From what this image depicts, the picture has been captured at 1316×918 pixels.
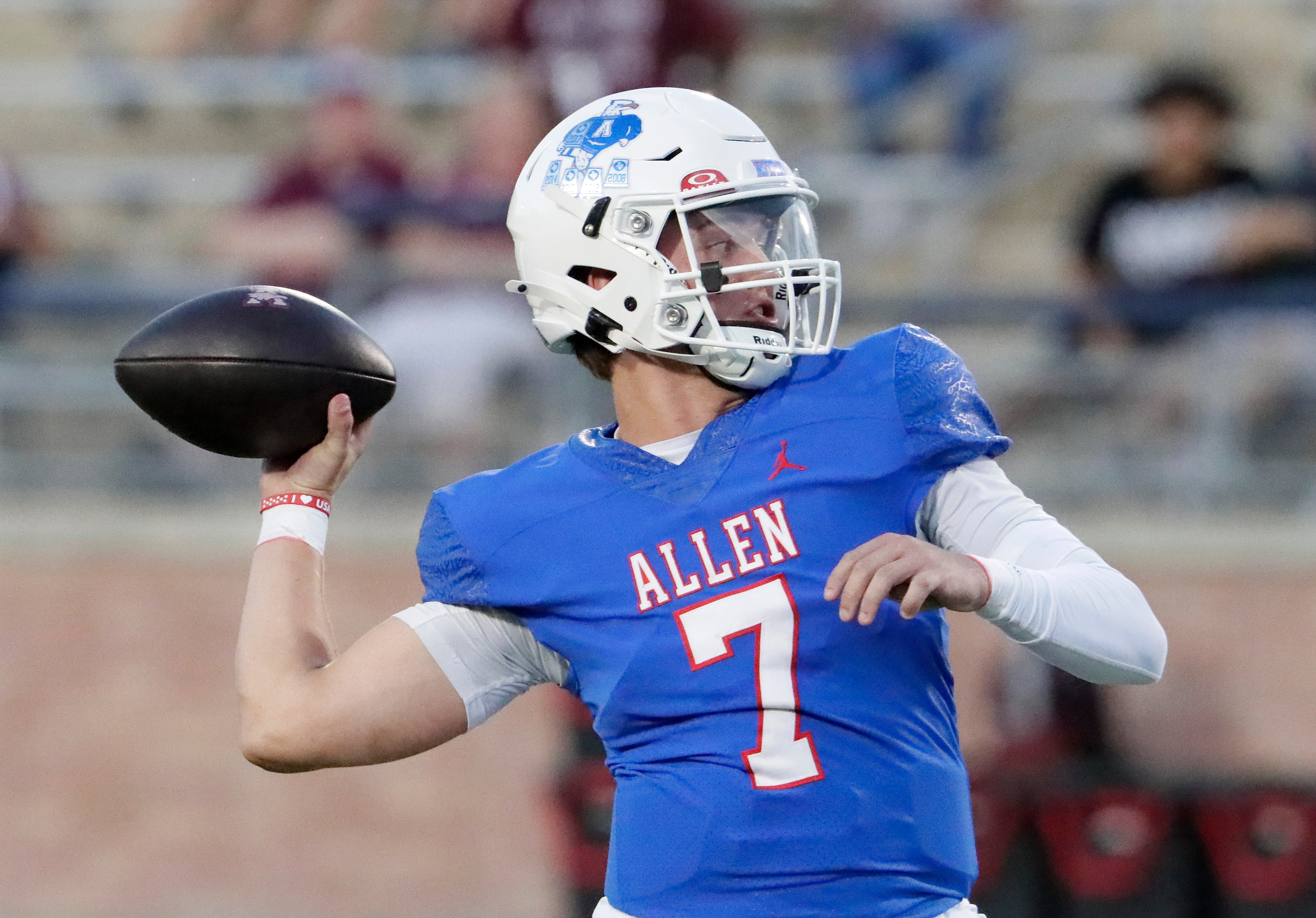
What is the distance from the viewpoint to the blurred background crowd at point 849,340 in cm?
488

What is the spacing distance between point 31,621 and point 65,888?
2.84ft

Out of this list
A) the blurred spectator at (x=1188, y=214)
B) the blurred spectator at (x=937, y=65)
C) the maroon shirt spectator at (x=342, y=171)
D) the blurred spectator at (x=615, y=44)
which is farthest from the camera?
the blurred spectator at (x=937, y=65)

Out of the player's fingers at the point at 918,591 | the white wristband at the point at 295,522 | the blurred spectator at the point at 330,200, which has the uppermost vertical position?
the player's fingers at the point at 918,591

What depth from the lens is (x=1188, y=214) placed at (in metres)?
5.74

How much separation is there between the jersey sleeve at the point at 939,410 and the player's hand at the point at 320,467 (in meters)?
0.78

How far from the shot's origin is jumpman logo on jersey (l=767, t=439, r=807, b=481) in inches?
Answer: 86.7

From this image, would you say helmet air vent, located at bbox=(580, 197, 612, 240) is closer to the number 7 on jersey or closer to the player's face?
the player's face

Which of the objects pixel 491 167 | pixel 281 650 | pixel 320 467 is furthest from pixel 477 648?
pixel 491 167

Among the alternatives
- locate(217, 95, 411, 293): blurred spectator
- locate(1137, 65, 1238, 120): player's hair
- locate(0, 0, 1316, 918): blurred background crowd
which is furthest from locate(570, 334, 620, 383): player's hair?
locate(1137, 65, 1238, 120): player's hair

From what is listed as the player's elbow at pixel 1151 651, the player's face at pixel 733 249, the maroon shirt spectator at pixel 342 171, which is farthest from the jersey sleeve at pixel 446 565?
the maroon shirt spectator at pixel 342 171

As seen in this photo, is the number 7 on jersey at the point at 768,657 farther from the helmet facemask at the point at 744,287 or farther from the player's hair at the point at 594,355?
the player's hair at the point at 594,355

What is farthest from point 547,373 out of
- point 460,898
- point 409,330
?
point 460,898

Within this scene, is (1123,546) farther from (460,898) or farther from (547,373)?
(460,898)

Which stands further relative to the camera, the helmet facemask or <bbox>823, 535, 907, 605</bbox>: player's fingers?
the helmet facemask
